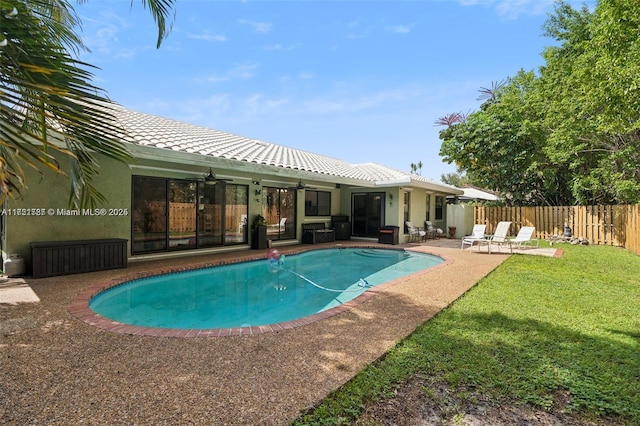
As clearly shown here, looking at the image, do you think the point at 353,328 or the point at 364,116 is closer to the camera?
the point at 353,328

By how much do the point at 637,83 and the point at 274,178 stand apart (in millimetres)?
11404

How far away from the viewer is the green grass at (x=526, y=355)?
274cm

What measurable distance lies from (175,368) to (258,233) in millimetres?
9371

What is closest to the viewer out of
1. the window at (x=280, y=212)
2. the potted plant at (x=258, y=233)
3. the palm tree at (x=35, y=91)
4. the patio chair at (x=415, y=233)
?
the palm tree at (x=35, y=91)

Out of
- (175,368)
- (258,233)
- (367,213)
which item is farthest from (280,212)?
(175,368)

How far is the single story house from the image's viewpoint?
7.61 metres

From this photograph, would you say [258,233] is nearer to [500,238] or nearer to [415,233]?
[415,233]

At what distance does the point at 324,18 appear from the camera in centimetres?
1127

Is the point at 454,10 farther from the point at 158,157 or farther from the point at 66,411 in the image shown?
the point at 66,411

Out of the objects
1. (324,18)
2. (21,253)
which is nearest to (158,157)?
(21,253)

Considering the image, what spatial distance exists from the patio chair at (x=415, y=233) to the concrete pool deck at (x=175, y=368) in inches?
428

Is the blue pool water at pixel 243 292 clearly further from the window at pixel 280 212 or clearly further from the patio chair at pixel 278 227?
the window at pixel 280 212

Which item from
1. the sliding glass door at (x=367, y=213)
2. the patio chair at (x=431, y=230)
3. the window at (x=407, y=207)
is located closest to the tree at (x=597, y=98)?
the patio chair at (x=431, y=230)

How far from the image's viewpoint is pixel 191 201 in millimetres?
10789
